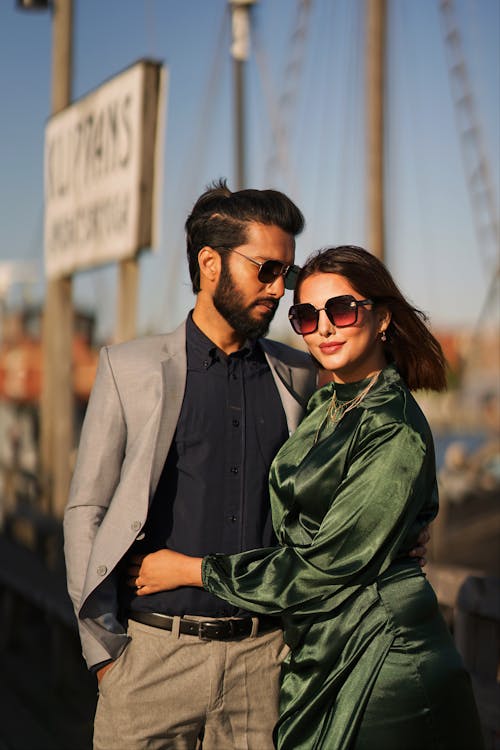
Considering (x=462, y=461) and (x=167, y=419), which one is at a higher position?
(x=167, y=419)

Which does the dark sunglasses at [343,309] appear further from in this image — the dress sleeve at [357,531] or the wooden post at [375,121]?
the wooden post at [375,121]

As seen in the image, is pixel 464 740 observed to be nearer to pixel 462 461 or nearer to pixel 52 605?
pixel 52 605

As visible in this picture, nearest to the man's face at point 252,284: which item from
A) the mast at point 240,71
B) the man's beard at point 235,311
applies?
the man's beard at point 235,311

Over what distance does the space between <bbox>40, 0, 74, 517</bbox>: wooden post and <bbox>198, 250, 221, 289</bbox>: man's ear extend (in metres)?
5.27

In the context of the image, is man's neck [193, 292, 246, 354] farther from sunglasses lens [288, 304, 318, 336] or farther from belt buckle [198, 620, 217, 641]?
belt buckle [198, 620, 217, 641]

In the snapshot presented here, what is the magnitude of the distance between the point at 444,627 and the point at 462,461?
70.1ft

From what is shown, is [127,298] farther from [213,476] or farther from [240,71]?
[240,71]

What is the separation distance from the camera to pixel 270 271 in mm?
2463

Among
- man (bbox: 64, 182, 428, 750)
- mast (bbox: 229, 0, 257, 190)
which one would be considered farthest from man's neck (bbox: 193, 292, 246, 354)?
mast (bbox: 229, 0, 257, 190)

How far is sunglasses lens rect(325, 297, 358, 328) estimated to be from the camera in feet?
7.28

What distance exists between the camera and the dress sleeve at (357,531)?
204 centimetres

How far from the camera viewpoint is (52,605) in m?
5.81

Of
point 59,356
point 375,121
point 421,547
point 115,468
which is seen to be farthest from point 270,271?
point 375,121

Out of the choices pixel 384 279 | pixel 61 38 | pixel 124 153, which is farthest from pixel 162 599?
pixel 61 38
